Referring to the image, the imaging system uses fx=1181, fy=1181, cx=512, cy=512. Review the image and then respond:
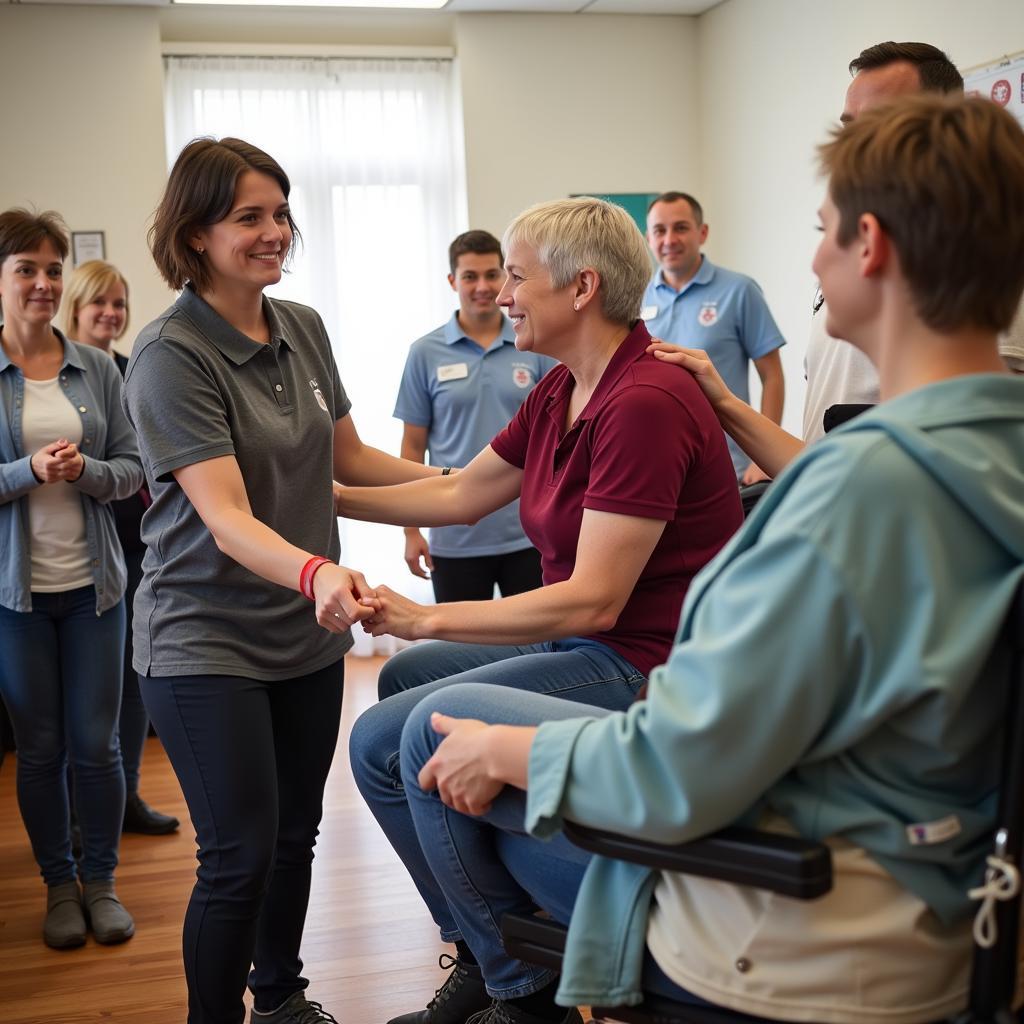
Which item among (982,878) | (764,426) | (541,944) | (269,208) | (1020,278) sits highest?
(269,208)

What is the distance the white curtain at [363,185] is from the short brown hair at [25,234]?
3.04 metres

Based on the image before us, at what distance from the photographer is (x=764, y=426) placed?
207 centimetres

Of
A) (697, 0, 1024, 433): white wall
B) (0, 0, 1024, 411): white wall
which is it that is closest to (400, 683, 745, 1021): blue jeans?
(697, 0, 1024, 433): white wall

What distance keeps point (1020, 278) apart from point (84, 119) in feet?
18.8

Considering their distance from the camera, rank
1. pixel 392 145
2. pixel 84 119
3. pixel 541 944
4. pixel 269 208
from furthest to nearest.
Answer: pixel 392 145, pixel 84 119, pixel 269 208, pixel 541 944

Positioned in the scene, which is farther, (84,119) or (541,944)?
(84,119)

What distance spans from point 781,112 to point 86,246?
11.6ft

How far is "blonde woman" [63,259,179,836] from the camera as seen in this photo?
12.2 feet

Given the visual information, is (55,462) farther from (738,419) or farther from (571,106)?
(571,106)

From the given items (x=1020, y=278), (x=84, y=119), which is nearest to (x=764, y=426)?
(x=1020, y=278)

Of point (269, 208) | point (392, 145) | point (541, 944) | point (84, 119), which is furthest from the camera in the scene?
point (392, 145)

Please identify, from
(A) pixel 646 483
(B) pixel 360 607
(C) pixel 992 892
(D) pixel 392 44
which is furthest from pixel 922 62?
(D) pixel 392 44

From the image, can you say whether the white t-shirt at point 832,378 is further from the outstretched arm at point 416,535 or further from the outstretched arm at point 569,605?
the outstretched arm at point 416,535

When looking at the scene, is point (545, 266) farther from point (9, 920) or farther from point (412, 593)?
point (412, 593)
